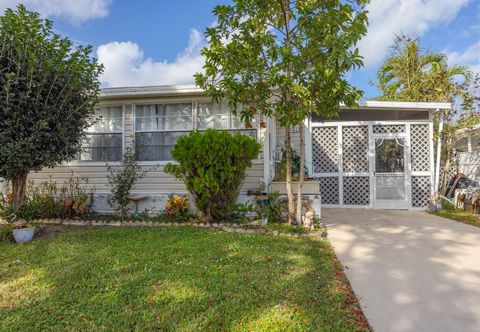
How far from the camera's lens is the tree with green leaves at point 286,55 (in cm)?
454

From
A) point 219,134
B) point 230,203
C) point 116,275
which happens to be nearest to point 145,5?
point 219,134

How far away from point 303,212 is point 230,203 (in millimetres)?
1509

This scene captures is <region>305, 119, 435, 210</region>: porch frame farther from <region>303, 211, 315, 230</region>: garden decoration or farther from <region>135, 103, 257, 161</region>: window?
<region>303, 211, 315, 230</region>: garden decoration

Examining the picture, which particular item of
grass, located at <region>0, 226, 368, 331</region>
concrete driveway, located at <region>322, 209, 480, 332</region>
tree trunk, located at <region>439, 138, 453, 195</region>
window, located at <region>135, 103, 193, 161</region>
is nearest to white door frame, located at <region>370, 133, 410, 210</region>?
tree trunk, located at <region>439, 138, 453, 195</region>

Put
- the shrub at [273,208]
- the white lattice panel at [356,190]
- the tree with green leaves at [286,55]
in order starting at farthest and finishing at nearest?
1. the white lattice panel at [356,190]
2. the shrub at [273,208]
3. the tree with green leaves at [286,55]

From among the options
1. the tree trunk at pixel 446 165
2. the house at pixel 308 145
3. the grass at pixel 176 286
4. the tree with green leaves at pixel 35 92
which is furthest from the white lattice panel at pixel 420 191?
the tree with green leaves at pixel 35 92

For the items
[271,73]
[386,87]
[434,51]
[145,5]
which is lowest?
[271,73]

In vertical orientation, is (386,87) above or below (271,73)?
above

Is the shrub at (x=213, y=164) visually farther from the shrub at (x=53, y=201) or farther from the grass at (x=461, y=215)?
the grass at (x=461, y=215)

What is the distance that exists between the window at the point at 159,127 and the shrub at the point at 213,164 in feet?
5.84

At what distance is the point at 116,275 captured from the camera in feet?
10.3

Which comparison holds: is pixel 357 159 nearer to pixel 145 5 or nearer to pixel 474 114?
pixel 474 114

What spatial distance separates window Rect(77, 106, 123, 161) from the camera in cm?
745

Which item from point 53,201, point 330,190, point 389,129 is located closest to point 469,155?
point 389,129
